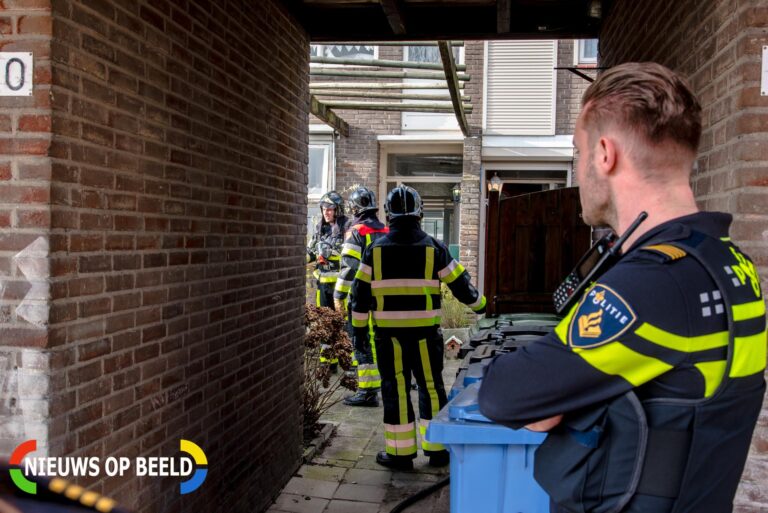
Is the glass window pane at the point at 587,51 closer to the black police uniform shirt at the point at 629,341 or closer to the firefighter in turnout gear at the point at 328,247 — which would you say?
the firefighter in turnout gear at the point at 328,247

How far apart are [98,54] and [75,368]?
1.21 metres

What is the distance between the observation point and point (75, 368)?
8.27 feet

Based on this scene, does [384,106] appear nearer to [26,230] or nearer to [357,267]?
[357,267]

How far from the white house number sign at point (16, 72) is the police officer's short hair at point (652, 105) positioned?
6.36ft

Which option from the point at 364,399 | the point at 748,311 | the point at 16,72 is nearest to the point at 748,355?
the point at 748,311

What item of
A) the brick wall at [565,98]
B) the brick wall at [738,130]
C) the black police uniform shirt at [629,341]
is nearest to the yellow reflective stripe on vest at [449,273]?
the brick wall at [738,130]

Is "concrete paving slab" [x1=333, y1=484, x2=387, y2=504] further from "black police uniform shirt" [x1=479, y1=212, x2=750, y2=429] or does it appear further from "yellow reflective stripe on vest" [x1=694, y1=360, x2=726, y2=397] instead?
"yellow reflective stripe on vest" [x1=694, y1=360, x2=726, y2=397]

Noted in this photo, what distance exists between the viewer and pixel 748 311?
1485mm

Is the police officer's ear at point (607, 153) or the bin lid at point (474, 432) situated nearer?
the police officer's ear at point (607, 153)

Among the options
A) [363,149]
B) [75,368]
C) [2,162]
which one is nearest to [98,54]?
[2,162]

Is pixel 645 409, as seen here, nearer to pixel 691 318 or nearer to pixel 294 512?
pixel 691 318

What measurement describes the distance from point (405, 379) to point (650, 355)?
4108 mm

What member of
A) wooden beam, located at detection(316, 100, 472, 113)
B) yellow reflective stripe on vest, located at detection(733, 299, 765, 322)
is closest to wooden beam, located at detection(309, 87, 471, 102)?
wooden beam, located at detection(316, 100, 472, 113)

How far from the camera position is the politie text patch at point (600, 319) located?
1396 mm
